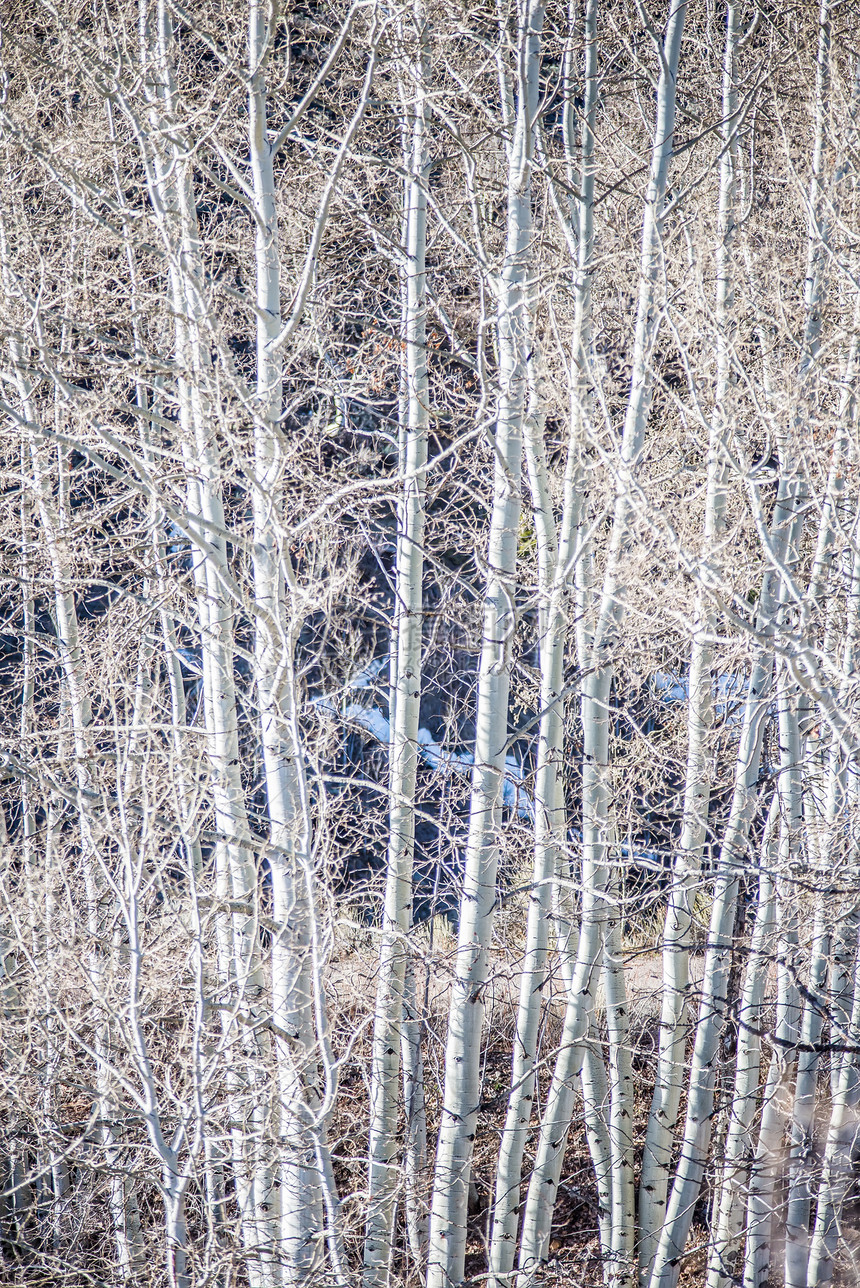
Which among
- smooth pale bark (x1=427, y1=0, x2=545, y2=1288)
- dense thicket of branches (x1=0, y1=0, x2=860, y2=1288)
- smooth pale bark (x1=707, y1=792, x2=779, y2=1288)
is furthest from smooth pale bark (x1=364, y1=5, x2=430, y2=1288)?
smooth pale bark (x1=707, y1=792, x2=779, y2=1288)

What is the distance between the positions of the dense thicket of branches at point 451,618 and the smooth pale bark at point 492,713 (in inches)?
1.2

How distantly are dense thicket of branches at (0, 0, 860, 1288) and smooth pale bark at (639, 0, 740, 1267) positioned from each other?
0.13ft

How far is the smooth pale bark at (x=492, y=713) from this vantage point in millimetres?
5590

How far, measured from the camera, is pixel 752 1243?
22.8 ft

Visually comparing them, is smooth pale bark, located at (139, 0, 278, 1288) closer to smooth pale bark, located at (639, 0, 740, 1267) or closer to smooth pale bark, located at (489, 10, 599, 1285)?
smooth pale bark, located at (489, 10, 599, 1285)

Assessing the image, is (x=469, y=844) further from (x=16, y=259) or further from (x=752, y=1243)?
(x=16, y=259)

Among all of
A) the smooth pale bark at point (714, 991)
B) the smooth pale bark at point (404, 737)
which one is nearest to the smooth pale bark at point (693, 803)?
the smooth pale bark at point (714, 991)

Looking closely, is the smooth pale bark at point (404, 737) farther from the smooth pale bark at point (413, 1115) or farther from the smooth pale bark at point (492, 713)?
the smooth pale bark at point (492, 713)

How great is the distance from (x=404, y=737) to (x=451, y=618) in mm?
990

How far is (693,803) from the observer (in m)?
6.76

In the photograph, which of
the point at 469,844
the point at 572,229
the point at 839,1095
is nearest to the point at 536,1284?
the point at 839,1095

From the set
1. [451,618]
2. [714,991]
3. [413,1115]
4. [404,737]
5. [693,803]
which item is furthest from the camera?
[413,1115]

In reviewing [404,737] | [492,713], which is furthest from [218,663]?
[404,737]

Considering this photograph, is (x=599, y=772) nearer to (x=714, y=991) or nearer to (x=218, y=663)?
(x=714, y=991)
